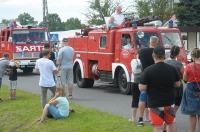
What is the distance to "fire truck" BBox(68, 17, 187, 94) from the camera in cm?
1570

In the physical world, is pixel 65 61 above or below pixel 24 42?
below

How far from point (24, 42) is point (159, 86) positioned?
1980 cm

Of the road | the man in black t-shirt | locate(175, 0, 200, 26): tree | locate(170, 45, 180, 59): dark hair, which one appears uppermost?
locate(175, 0, 200, 26): tree

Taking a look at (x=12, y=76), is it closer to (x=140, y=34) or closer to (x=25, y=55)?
(x=140, y=34)

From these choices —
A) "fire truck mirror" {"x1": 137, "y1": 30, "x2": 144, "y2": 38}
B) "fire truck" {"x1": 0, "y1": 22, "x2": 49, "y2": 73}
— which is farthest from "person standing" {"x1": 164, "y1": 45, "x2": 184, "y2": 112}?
"fire truck" {"x1": 0, "y1": 22, "x2": 49, "y2": 73}

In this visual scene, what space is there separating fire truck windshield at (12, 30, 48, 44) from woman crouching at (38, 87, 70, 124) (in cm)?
1582

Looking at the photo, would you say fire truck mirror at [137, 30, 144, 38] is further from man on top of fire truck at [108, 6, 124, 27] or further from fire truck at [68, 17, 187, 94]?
man on top of fire truck at [108, 6, 124, 27]

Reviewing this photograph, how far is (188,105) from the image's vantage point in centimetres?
871

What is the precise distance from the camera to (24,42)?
2641cm

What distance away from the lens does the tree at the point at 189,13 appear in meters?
43.0

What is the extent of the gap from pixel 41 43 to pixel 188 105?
1880 cm

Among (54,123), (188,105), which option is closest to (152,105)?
(188,105)

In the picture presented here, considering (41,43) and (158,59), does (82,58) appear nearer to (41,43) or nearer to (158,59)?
(41,43)

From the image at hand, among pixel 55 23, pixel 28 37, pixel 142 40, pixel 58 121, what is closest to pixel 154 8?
pixel 28 37
